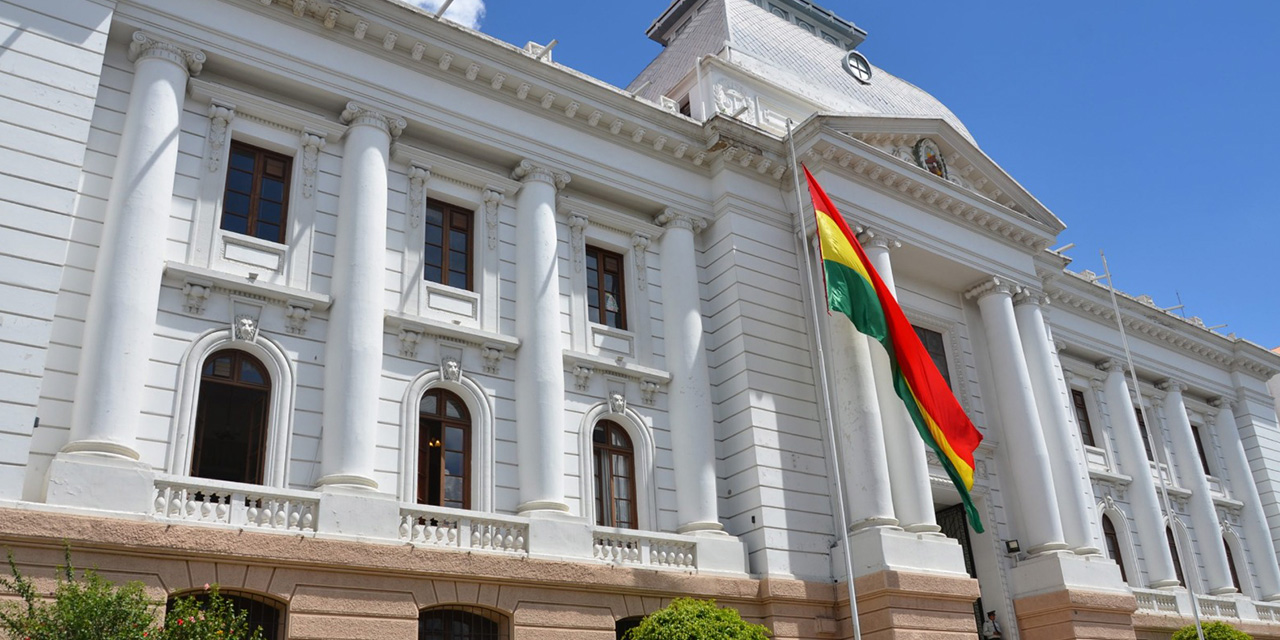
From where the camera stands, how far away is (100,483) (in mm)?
13414

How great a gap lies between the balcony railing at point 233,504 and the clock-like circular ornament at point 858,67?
1959 centimetres

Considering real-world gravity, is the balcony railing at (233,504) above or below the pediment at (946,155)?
below

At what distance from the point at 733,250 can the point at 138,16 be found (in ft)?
36.8

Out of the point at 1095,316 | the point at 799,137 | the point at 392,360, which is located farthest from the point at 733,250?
the point at 1095,316

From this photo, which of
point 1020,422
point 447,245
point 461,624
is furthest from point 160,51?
point 1020,422

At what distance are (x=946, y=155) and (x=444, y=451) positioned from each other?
1455cm

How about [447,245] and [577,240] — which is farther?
[577,240]

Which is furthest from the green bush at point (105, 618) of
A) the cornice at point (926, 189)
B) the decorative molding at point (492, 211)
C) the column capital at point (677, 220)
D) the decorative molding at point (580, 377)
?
the cornice at point (926, 189)

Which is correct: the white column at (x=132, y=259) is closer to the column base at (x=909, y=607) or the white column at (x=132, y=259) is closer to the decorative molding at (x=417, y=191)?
the decorative molding at (x=417, y=191)

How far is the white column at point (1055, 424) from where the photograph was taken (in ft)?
76.5

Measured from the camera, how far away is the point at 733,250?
2167cm

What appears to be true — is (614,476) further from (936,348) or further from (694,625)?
(936,348)

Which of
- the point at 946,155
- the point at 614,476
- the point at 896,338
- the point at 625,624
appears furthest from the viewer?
the point at 946,155

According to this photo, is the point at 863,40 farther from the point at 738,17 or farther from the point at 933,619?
the point at 933,619
